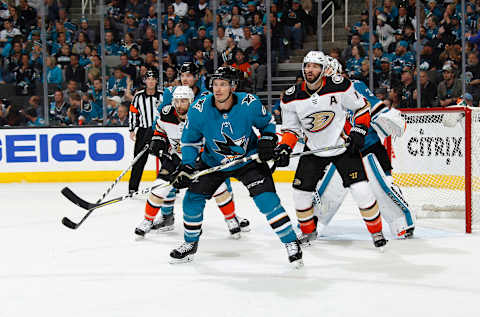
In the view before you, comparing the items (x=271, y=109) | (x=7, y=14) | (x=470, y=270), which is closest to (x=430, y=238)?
(x=470, y=270)

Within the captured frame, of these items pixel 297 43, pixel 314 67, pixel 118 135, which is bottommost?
pixel 118 135

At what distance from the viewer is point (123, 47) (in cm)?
856

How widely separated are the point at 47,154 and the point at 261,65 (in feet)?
9.40

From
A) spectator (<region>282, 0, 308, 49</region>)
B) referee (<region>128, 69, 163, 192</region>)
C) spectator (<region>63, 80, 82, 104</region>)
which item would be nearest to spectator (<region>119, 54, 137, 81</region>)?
spectator (<region>63, 80, 82, 104</region>)

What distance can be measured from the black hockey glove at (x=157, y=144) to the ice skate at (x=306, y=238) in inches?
43.9

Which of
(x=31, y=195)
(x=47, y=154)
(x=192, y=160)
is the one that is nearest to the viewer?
(x=192, y=160)

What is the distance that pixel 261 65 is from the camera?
320 inches

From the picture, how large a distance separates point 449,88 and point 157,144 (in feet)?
14.3

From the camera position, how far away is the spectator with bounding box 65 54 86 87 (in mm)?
8320

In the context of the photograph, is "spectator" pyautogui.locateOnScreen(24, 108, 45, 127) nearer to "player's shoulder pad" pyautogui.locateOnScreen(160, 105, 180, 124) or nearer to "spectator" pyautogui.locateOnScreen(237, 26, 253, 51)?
"spectator" pyautogui.locateOnScreen(237, 26, 253, 51)

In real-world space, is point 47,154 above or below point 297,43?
below

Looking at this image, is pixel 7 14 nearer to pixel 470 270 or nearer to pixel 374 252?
pixel 374 252

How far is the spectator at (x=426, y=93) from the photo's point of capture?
749 cm

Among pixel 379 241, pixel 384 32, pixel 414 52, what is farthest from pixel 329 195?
pixel 384 32
